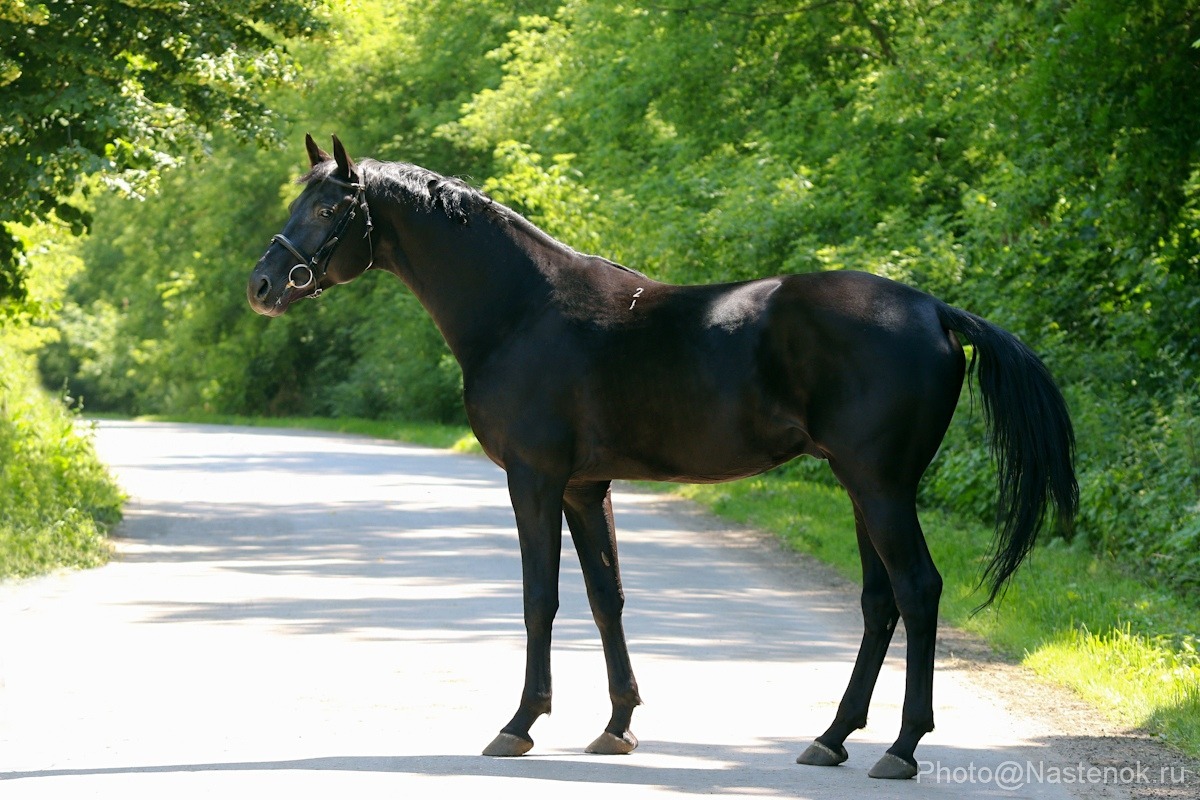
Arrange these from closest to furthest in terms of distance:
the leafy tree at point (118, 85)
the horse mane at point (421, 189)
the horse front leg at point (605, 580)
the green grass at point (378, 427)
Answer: the horse front leg at point (605, 580) < the horse mane at point (421, 189) < the leafy tree at point (118, 85) < the green grass at point (378, 427)

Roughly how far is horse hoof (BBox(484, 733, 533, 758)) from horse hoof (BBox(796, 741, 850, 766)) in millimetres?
1146

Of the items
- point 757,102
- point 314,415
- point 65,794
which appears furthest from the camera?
point 314,415

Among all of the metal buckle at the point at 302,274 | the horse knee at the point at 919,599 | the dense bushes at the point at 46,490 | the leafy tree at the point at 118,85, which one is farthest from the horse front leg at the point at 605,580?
the leafy tree at the point at 118,85

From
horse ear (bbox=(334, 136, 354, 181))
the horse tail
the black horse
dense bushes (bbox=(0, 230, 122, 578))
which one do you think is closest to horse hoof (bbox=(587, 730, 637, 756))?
the black horse

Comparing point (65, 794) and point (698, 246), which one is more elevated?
point (698, 246)

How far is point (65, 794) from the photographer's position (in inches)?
232

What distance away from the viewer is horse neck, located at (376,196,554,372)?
6977mm

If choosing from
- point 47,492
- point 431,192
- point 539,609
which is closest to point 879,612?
point 539,609

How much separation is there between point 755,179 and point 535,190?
6.38 m

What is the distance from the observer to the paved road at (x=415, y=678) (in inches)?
248

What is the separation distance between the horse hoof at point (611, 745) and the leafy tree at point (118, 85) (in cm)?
892

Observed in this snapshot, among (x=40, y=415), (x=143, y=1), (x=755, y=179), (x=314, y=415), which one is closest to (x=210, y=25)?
(x=143, y=1)

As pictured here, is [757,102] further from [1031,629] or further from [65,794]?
[65,794]

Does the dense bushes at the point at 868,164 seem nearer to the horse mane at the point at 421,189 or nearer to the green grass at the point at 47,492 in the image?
the green grass at the point at 47,492
